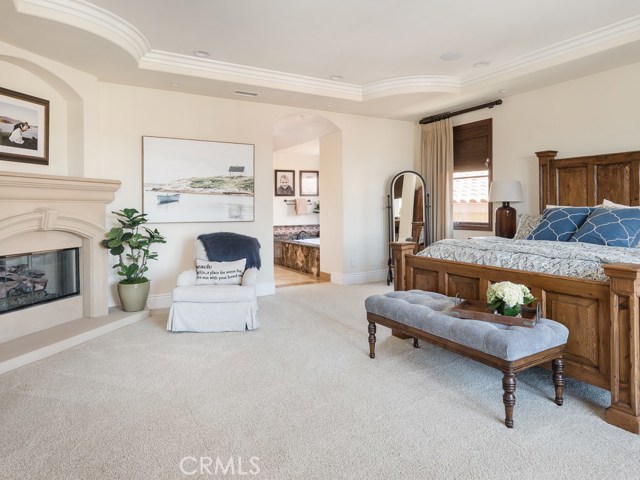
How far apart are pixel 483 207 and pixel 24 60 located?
5.45 m

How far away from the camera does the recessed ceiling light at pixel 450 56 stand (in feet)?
14.0

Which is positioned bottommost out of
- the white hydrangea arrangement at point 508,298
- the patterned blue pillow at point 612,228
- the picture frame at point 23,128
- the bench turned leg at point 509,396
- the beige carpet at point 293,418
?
the beige carpet at point 293,418

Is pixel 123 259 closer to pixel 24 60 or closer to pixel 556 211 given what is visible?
pixel 24 60

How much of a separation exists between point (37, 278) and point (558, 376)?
4.20m

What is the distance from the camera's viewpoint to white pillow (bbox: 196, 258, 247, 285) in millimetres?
4160

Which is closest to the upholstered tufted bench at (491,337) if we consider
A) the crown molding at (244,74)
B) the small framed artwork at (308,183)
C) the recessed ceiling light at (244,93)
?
the crown molding at (244,74)

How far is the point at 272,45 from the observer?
13.1 ft

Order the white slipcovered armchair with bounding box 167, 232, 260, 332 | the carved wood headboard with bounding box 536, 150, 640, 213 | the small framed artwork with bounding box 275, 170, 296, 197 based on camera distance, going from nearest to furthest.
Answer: the white slipcovered armchair with bounding box 167, 232, 260, 332 < the carved wood headboard with bounding box 536, 150, 640, 213 < the small framed artwork with bounding box 275, 170, 296, 197

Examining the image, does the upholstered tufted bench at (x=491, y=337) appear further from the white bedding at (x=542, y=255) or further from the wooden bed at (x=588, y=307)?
the white bedding at (x=542, y=255)

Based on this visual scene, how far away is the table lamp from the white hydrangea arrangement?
2.85 m

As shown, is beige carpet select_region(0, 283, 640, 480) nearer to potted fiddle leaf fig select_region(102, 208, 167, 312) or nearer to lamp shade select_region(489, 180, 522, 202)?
potted fiddle leaf fig select_region(102, 208, 167, 312)

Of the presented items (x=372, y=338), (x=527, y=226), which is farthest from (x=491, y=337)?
(x=527, y=226)

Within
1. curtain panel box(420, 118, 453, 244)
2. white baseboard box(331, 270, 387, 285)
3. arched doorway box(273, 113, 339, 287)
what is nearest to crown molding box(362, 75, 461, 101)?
curtain panel box(420, 118, 453, 244)

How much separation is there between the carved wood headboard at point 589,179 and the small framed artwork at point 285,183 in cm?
601
